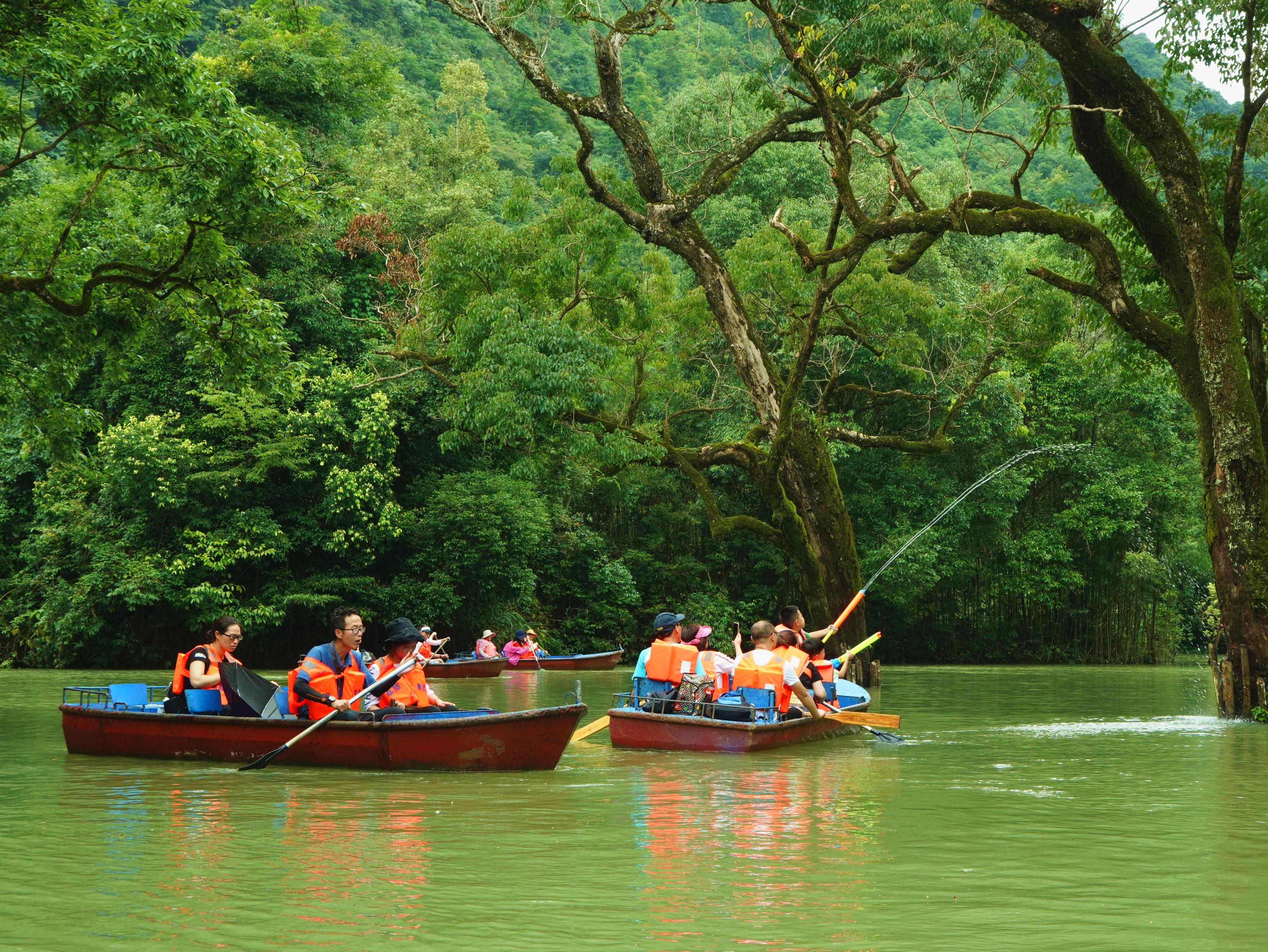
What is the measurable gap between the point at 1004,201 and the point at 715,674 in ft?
25.5

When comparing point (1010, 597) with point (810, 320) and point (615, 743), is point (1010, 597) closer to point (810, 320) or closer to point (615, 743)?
point (810, 320)

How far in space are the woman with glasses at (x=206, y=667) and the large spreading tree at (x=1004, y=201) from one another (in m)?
9.33

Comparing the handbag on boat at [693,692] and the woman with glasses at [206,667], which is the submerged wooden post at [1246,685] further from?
the woman with glasses at [206,667]

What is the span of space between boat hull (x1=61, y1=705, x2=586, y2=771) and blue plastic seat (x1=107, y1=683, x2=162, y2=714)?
0.66 metres

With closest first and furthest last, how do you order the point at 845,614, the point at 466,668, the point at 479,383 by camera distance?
the point at 845,614 → the point at 479,383 → the point at 466,668

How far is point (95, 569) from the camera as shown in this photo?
27953mm

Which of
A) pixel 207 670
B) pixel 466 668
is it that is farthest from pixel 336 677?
pixel 466 668

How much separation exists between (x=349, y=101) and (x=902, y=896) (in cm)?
3178

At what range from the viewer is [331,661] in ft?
39.4

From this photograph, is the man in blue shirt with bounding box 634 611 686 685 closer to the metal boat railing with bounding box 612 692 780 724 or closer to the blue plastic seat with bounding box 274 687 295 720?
the metal boat railing with bounding box 612 692 780 724

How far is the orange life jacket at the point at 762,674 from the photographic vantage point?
13.9 m

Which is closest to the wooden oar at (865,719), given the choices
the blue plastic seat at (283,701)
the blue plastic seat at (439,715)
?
the blue plastic seat at (439,715)

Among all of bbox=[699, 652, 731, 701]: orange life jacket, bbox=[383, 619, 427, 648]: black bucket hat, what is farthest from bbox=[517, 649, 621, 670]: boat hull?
bbox=[383, 619, 427, 648]: black bucket hat

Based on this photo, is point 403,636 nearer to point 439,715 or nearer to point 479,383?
point 439,715
